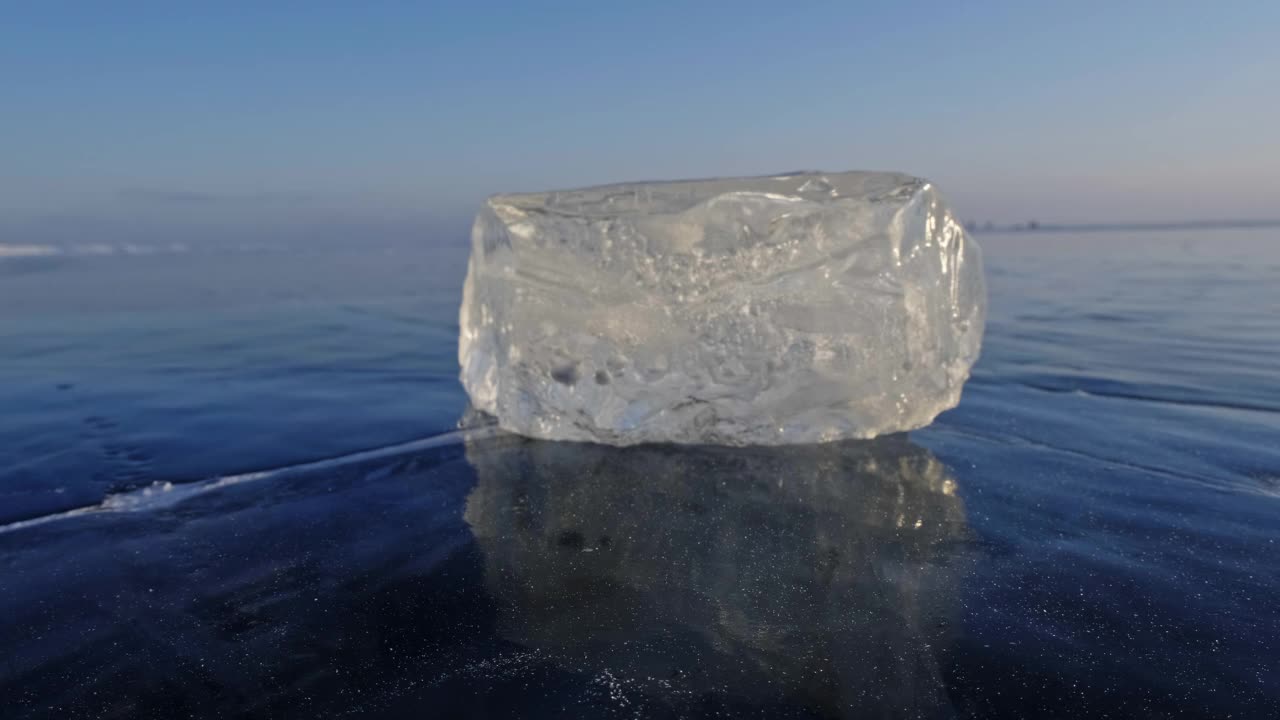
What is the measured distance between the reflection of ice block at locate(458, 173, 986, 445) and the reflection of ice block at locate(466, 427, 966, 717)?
277 millimetres

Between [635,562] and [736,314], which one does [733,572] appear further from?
[736,314]

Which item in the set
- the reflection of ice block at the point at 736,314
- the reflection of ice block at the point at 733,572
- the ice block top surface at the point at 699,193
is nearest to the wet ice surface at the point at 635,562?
the reflection of ice block at the point at 733,572

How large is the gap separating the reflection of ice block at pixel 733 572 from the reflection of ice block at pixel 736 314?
28 centimetres

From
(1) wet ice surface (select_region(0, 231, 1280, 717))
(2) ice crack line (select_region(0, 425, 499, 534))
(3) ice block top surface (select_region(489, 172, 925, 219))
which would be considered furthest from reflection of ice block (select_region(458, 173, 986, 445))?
(2) ice crack line (select_region(0, 425, 499, 534))

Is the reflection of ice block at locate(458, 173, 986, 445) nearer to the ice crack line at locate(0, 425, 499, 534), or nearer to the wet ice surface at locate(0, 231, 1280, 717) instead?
the wet ice surface at locate(0, 231, 1280, 717)

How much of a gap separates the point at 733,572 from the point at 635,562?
0.25 m

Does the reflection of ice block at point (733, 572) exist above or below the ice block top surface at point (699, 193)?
below

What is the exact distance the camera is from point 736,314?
321cm

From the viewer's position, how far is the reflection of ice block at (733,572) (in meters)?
1.46

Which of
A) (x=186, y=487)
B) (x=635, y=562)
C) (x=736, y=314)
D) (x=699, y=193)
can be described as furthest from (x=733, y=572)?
(x=186, y=487)

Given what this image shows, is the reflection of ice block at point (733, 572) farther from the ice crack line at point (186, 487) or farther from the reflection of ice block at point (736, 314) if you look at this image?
the ice crack line at point (186, 487)

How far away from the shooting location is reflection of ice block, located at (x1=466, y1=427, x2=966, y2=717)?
146cm

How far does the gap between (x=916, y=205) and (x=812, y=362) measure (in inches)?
31.7

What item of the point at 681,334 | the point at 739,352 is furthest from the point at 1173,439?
the point at 681,334
